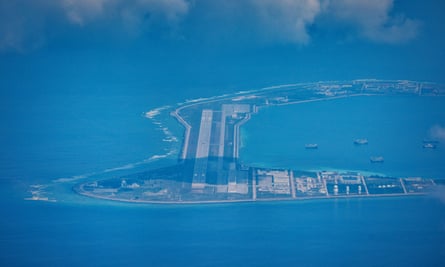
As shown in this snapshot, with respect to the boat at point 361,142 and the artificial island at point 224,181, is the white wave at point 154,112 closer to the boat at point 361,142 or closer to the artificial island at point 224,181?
the artificial island at point 224,181

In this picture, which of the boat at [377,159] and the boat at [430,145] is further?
the boat at [430,145]

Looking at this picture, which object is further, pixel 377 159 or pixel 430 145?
pixel 430 145

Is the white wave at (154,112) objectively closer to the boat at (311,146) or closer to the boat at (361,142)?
the boat at (311,146)

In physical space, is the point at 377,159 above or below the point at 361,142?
below

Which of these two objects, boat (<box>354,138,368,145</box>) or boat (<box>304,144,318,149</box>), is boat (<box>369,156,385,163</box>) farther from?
boat (<box>304,144,318,149</box>)

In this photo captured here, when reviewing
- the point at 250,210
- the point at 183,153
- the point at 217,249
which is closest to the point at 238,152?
the point at 183,153

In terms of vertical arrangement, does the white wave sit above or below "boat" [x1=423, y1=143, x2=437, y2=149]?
above

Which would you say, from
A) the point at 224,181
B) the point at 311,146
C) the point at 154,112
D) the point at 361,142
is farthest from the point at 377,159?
the point at 154,112

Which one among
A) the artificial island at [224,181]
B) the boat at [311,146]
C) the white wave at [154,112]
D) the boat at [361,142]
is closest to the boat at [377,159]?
the artificial island at [224,181]

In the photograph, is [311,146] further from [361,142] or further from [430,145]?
[430,145]

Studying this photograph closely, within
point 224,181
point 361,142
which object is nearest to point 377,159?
point 361,142

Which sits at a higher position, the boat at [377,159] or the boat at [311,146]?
the boat at [311,146]

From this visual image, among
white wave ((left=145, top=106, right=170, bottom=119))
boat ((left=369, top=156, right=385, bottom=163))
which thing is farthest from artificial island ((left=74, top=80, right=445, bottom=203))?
white wave ((left=145, top=106, right=170, bottom=119))
